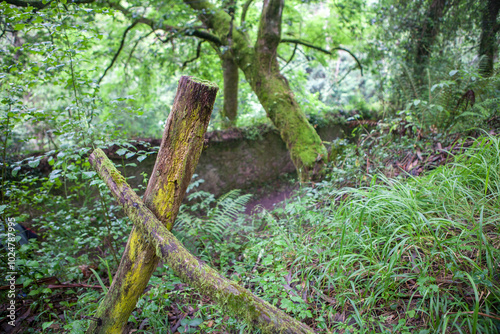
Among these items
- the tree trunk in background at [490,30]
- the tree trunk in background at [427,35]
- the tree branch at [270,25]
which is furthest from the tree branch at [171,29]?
the tree trunk in background at [490,30]

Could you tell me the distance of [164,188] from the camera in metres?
1.61

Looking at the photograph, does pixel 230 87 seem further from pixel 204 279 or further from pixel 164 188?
pixel 204 279

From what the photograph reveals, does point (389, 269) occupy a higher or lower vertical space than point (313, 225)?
higher

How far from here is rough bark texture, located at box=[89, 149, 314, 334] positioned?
118 centimetres

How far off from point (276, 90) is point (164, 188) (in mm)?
3844

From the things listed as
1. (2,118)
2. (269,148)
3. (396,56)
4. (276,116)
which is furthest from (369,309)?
(396,56)

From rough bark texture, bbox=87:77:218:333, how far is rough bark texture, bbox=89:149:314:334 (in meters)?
0.09

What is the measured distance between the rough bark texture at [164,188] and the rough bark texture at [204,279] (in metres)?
0.09

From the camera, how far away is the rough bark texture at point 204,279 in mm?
1182

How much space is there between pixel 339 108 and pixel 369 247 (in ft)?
23.8

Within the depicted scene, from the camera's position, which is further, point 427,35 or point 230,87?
point 230,87

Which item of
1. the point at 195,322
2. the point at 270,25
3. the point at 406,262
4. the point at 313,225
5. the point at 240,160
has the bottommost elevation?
the point at 195,322

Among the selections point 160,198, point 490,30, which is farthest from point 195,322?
point 490,30

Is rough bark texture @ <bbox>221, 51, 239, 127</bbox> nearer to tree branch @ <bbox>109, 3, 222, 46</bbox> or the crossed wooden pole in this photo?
tree branch @ <bbox>109, 3, 222, 46</bbox>
